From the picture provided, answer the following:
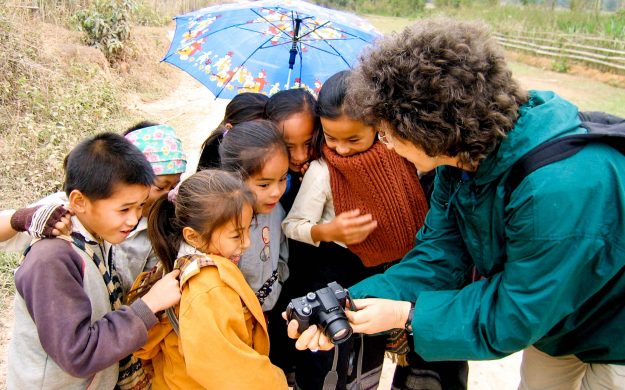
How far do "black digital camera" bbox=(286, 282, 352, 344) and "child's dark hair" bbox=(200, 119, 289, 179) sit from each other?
2.14 ft

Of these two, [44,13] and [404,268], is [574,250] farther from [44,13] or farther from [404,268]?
[44,13]

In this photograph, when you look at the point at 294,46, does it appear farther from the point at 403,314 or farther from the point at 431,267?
the point at 403,314

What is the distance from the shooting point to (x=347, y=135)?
2.01m

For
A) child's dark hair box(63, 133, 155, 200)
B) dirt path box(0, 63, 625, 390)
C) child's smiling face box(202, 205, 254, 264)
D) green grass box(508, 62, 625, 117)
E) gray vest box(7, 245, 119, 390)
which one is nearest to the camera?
gray vest box(7, 245, 119, 390)

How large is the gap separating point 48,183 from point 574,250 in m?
4.62

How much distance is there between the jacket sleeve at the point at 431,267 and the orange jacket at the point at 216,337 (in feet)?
1.45

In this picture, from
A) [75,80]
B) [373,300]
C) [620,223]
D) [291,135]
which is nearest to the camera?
[620,223]

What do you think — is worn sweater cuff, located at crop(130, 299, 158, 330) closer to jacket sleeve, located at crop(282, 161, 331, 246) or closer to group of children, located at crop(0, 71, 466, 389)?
group of children, located at crop(0, 71, 466, 389)

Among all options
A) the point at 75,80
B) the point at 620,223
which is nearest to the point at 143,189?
the point at 620,223

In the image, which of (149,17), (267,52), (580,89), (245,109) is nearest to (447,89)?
(245,109)

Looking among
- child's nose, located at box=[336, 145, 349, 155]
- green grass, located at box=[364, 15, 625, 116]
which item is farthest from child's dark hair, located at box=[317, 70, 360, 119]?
green grass, located at box=[364, 15, 625, 116]

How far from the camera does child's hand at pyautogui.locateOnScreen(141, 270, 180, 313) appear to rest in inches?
62.5

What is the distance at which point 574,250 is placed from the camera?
1189 millimetres

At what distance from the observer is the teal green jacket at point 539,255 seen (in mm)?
1180
